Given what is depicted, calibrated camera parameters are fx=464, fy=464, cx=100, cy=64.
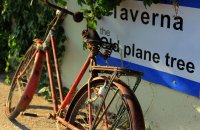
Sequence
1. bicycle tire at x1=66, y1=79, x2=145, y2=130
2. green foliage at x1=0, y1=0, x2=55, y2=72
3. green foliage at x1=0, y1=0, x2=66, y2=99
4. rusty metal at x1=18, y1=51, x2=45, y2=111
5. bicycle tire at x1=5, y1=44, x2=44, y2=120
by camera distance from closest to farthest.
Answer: bicycle tire at x1=66, y1=79, x2=145, y2=130
rusty metal at x1=18, y1=51, x2=45, y2=111
bicycle tire at x1=5, y1=44, x2=44, y2=120
green foliage at x1=0, y1=0, x2=66, y2=99
green foliage at x1=0, y1=0, x2=55, y2=72

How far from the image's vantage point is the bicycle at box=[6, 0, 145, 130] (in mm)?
3744

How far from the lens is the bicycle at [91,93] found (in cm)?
374

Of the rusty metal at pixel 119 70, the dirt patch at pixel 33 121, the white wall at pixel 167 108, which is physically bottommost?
the dirt patch at pixel 33 121

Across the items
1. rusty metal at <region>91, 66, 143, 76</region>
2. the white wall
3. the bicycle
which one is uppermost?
rusty metal at <region>91, 66, 143, 76</region>

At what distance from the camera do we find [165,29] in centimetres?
452

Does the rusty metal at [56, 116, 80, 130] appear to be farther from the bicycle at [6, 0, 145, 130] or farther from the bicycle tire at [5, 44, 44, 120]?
the bicycle tire at [5, 44, 44, 120]

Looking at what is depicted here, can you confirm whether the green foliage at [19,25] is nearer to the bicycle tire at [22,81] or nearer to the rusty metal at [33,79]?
the bicycle tire at [22,81]

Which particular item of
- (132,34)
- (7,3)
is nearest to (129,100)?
(132,34)

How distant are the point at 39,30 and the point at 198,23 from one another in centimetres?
283

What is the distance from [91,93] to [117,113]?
32cm

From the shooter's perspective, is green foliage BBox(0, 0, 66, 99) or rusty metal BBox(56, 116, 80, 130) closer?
rusty metal BBox(56, 116, 80, 130)

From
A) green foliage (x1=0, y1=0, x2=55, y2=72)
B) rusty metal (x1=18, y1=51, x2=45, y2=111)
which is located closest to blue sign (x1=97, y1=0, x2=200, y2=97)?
rusty metal (x1=18, y1=51, x2=45, y2=111)

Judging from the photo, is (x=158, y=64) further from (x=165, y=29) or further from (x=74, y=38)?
(x=74, y=38)

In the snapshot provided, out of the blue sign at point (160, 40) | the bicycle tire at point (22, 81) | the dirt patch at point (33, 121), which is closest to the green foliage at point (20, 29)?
the dirt patch at point (33, 121)
